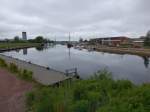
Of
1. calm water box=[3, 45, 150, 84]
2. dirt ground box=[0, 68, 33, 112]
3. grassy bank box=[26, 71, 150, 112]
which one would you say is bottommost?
calm water box=[3, 45, 150, 84]

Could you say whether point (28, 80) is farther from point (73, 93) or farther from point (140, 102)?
point (140, 102)

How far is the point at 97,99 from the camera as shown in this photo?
249 inches

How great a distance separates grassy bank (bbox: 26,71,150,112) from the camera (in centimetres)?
498

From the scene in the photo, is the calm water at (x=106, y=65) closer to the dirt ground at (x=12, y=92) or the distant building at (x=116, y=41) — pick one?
the dirt ground at (x=12, y=92)

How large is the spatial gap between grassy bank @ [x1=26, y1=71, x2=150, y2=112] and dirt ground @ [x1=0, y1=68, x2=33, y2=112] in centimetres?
71

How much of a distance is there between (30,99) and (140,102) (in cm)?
461

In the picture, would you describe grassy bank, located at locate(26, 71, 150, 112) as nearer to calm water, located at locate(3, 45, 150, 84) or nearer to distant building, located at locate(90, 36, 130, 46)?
calm water, located at locate(3, 45, 150, 84)

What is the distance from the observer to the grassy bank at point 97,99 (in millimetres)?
4980

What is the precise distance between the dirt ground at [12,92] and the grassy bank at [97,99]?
714 mm

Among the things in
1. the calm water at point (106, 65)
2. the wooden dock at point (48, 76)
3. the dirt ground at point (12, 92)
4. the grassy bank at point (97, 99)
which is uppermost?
the grassy bank at point (97, 99)

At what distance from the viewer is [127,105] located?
488 centimetres

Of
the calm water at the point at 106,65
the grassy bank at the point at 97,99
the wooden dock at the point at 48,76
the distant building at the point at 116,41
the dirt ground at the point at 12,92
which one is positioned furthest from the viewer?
the distant building at the point at 116,41

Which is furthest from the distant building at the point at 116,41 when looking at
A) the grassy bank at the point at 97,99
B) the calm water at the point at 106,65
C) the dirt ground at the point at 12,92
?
the grassy bank at the point at 97,99

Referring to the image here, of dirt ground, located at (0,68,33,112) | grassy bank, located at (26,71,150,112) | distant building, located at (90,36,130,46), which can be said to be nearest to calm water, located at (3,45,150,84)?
dirt ground, located at (0,68,33,112)
